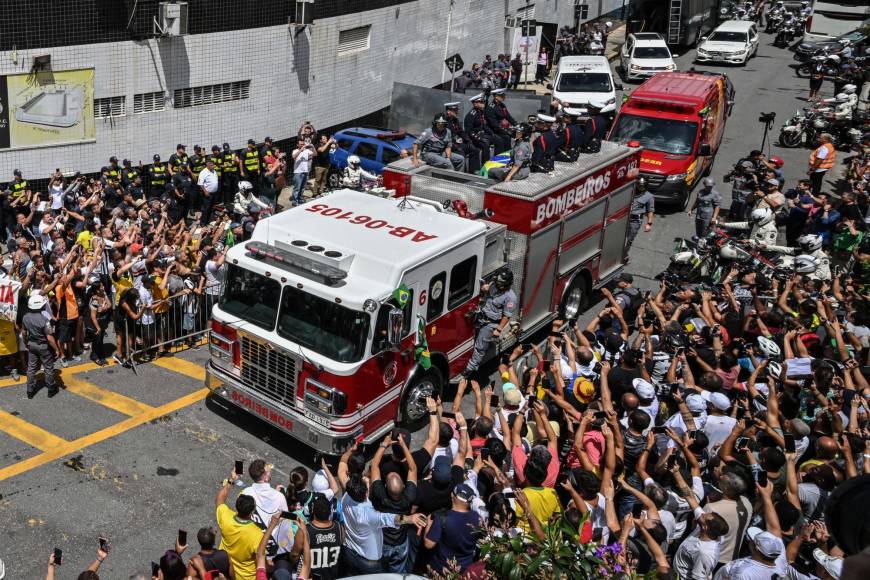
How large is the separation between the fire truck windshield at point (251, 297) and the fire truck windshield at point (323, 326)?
168 mm

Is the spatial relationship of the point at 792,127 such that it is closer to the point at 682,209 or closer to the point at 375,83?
the point at 682,209

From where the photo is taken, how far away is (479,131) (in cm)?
1792

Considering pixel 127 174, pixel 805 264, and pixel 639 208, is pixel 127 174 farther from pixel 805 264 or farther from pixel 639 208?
pixel 805 264

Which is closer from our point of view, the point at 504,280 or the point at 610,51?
the point at 504,280

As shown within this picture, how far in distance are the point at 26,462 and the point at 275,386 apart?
2927 millimetres

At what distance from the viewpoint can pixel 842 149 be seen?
25.7 meters

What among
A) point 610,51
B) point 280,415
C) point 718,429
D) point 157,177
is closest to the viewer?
point 718,429

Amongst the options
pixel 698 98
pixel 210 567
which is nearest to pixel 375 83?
pixel 698 98

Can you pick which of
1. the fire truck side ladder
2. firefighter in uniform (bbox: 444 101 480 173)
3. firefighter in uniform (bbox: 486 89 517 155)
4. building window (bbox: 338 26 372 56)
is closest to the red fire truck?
firefighter in uniform (bbox: 444 101 480 173)

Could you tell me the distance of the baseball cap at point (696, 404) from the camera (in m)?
8.91

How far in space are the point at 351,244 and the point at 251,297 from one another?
1.31 m

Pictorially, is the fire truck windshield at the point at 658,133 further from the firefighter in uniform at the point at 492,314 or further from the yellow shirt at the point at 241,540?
the yellow shirt at the point at 241,540

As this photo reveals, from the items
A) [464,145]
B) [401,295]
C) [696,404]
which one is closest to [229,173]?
[464,145]

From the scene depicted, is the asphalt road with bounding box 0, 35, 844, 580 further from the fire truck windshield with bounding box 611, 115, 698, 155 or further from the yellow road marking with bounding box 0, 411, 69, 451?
the fire truck windshield with bounding box 611, 115, 698, 155
